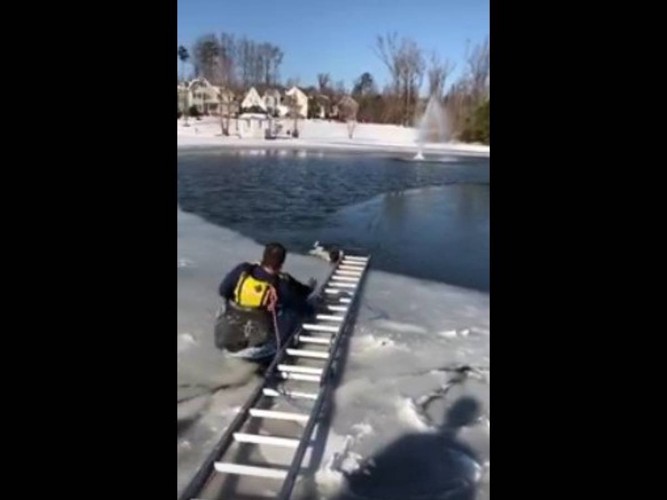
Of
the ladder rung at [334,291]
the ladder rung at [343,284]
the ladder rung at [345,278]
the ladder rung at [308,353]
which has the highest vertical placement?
the ladder rung at [345,278]

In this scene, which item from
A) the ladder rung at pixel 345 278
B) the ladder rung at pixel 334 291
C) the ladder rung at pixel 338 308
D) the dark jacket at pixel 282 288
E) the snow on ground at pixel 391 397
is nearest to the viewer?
the snow on ground at pixel 391 397

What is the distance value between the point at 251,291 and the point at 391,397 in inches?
31.0

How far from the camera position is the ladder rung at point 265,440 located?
239 centimetres

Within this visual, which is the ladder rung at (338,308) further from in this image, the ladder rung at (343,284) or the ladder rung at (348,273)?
the ladder rung at (348,273)

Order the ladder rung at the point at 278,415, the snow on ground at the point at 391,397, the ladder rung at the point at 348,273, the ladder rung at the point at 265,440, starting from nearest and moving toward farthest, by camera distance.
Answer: the snow on ground at the point at 391,397 < the ladder rung at the point at 265,440 < the ladder rung at the point at 278,415 < the ladder rung at the point at 348,273

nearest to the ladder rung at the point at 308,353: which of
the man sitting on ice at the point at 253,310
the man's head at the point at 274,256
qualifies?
the man sitting on ice at the point at 253,310

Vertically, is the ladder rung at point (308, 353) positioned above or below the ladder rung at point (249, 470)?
above

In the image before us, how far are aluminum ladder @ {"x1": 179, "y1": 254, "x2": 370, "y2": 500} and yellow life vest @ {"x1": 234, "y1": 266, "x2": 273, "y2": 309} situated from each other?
Result: 26cm

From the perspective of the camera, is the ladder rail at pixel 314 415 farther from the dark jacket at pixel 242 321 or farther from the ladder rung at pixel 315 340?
the dark jacket at pixel 242 321

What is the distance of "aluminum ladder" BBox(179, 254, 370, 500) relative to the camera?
2195mm

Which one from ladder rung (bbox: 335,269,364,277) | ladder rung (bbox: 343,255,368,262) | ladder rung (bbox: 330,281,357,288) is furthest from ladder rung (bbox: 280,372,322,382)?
ladder rung (bbox: 343,255,368,262)

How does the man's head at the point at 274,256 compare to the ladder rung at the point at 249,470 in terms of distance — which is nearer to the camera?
the ladder rung at the point at 249,470

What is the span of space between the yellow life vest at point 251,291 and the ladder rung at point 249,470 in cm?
97
